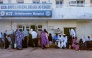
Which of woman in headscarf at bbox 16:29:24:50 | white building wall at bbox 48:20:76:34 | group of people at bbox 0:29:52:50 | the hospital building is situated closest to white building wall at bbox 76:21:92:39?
the hospital building

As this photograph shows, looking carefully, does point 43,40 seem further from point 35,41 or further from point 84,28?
point 84,28

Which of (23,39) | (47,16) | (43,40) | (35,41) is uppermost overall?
(47,16)

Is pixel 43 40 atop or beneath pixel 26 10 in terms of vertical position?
beneath

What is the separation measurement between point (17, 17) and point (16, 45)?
4178mm

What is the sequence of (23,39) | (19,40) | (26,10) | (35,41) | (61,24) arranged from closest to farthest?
(19,40), (23,39), (35,41), (26,10), (61,24)

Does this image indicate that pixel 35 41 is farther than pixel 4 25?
No

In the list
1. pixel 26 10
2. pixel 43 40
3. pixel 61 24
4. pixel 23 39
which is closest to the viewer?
pixel 23 39

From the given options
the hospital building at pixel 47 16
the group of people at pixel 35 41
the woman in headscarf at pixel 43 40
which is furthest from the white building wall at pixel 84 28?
the woman in headscarf at pixel 43 40

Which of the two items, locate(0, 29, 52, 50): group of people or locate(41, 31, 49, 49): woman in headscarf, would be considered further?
locate(41, 31, 49, 49): woman in headscarf
